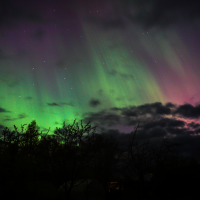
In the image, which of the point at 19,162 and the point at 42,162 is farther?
the point at 42,162

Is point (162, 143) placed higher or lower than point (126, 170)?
higher

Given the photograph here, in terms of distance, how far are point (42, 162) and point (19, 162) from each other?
4748 mm

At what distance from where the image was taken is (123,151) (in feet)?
59.6

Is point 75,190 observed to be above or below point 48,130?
below

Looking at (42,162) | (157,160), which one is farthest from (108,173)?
(157,160)

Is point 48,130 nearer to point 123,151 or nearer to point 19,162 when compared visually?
point 19,162

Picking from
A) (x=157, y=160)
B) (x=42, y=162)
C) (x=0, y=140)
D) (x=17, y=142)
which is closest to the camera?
(x=157, y=160)

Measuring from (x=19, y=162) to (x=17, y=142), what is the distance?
1037cm

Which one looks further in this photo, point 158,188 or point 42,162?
point 42,162

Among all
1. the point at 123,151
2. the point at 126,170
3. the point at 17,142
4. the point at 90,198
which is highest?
the point at 17,142

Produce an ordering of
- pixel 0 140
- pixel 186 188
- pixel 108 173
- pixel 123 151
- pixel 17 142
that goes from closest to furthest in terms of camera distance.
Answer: pixel 186 188 < pixel 123 151 < pixel 17 142 < pixel 0 140 < pixel 108 173

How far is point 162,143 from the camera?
57.9ft

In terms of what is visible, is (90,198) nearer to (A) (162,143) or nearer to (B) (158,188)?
(B) (158,188)

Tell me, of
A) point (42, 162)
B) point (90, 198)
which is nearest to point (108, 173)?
point (90, 198)
